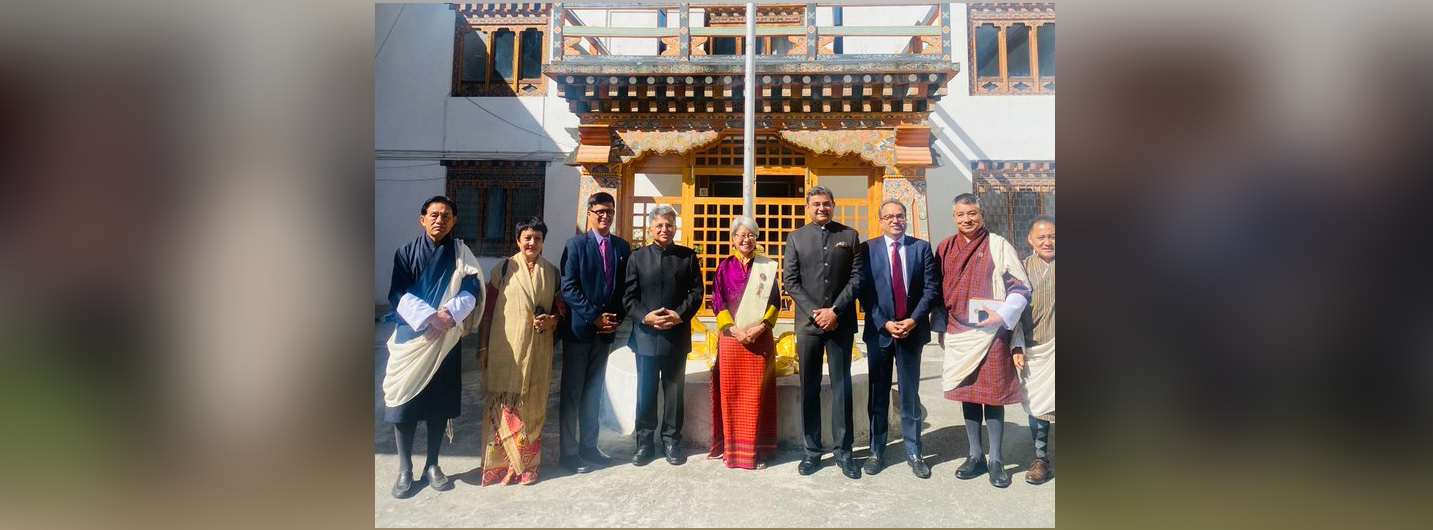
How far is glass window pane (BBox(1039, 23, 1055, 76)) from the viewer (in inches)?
270

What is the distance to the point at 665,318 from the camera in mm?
2797

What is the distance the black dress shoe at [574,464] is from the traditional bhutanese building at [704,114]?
2.97 meters

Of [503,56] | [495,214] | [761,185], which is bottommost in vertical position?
[495,214]

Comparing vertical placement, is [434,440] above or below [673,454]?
above

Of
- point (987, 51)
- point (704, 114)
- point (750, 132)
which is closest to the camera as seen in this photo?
point (750, 132)

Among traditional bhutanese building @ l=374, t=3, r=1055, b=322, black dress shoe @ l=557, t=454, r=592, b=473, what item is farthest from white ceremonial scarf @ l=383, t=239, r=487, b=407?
traditional bhutanese building @ l=374, t=3, r=1055, b=322

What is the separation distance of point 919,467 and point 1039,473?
1.93 feet

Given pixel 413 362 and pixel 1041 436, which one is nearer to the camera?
pixel 413 362

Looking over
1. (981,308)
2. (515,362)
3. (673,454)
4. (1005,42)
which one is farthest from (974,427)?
(1005,42)

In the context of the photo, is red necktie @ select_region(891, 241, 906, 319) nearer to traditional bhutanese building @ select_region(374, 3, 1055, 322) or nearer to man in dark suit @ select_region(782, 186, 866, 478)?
man in dark suit @ select_region(782, 186, 866, 478)

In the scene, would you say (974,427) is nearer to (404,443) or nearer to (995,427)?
(995,427)

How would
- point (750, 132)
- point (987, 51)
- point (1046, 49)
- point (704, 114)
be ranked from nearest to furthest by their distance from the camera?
point (750, 132), point (704, 114), point (1046, 49), point (987, 51)

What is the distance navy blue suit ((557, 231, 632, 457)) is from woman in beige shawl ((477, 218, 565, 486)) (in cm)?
13
